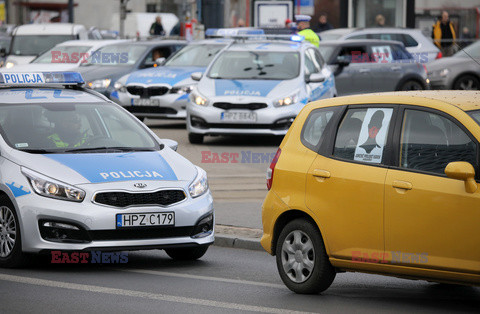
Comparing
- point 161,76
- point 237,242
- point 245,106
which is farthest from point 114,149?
point 161,76

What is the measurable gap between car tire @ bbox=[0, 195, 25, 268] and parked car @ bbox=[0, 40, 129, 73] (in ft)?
52.7

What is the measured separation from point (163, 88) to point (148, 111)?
547 millimetres

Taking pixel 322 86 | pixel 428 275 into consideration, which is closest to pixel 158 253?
pixel 428 275

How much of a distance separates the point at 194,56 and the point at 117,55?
2.07m

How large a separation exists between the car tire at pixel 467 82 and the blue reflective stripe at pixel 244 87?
349 inches

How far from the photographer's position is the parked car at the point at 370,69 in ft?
81.9

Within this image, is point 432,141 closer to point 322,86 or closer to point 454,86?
point 322,86

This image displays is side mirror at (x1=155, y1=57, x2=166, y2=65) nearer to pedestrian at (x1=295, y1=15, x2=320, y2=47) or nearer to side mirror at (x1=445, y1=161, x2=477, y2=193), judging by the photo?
pedestrian at (x1=295, y1=15, x2=320, y2=47)

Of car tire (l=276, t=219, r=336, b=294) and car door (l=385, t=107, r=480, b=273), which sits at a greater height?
car door (l=385, t=107, r=480, b=273)

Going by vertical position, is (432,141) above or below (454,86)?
above

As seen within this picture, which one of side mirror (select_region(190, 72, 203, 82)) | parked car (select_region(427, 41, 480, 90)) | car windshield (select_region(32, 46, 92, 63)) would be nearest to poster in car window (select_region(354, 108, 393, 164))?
side mirror (select_region(190, 72, 203, 82))

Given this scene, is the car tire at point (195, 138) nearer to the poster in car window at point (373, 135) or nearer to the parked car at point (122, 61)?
the parked car at point (122, 61)

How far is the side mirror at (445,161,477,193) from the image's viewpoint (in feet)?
23.7

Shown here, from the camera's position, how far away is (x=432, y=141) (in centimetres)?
770
